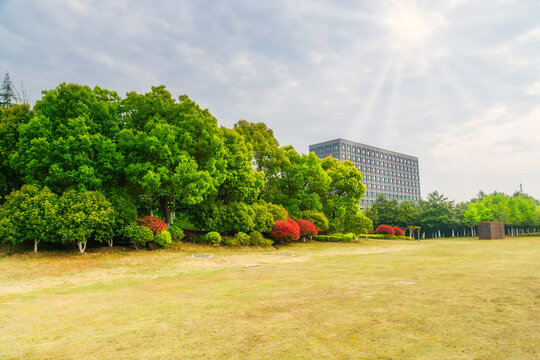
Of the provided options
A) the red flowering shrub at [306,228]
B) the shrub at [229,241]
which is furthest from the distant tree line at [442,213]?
the shrub at [229,241]

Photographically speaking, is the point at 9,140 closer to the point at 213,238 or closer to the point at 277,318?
the point at 213,238

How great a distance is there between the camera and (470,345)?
18.0 ft

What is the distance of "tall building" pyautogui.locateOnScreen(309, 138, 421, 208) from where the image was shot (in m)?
136

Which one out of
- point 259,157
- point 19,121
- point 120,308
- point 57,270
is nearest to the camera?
point 120,308

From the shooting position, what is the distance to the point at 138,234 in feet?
78.1

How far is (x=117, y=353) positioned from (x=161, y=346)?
2.25ft

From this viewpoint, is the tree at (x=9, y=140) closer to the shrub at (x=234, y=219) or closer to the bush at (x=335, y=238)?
the shrub at (x=234, y=219)

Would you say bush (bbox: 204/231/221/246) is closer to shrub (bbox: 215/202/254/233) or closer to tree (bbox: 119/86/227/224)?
shrub (bbox: 215/202/254/233)

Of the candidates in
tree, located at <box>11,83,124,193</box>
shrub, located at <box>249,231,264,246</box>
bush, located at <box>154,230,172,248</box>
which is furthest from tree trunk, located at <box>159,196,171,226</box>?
shrub, located at <box>249,231,264,246</box>

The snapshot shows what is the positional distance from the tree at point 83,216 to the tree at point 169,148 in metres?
2.96

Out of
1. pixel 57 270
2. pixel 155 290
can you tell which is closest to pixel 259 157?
pixel 57 270

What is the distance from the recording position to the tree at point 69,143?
22078 millimetres

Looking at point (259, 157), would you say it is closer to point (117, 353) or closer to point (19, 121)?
point (19, 121)

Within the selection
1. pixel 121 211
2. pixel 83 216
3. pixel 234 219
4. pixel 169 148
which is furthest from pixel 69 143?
pixel 234 219
